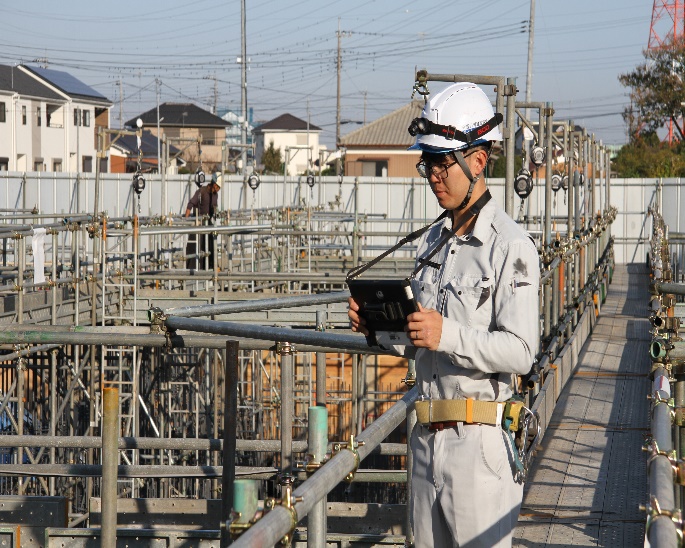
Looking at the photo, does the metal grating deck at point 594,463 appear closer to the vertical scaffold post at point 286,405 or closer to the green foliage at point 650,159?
the vertical scaffold post at point 286,405

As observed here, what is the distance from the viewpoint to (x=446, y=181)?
11.5ft

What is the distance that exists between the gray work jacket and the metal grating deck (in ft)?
7.91

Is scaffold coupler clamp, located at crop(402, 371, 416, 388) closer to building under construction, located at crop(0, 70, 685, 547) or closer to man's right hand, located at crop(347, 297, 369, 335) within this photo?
building under construction, located at crop(0, 70, 685, 547)

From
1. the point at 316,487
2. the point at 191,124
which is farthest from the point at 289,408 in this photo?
the point at 191,124

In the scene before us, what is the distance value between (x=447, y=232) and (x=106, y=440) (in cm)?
151

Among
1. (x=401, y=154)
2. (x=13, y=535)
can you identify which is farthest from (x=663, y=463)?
(x=401, y=154)

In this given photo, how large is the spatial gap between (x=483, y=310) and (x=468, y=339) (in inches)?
7.4

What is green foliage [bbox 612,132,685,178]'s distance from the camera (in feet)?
130

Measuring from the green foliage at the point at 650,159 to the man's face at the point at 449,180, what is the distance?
3541 centimetres

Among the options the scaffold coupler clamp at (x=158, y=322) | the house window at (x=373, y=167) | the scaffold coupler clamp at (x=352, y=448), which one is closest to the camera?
the scaffold coupler clamp at (x=352, y=448)

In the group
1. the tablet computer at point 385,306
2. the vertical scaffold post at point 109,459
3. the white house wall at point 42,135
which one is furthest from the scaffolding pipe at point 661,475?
the white house wall at point 42,135

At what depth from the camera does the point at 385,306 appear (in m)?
3.24

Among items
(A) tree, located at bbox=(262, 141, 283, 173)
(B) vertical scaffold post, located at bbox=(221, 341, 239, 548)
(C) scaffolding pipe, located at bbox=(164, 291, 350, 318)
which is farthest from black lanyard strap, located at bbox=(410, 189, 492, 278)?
(A) tree, located at bbox=(262, 141, 283, 173)

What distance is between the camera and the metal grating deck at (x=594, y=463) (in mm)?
5840
